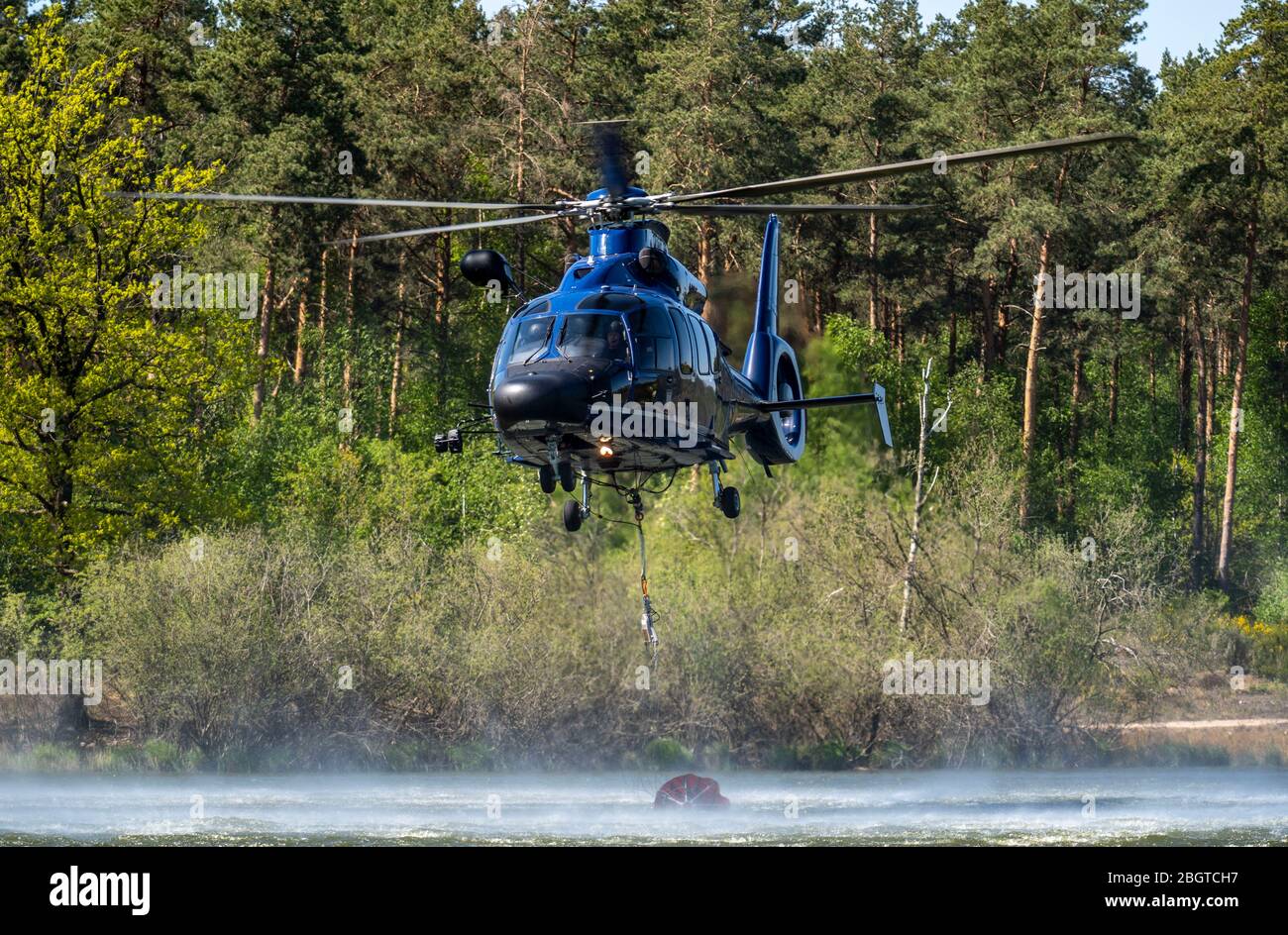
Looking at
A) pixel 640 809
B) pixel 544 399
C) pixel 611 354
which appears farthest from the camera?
pixel 640 809

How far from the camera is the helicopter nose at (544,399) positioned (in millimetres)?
17969

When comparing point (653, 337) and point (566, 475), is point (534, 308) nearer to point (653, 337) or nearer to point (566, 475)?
point (653, 337)

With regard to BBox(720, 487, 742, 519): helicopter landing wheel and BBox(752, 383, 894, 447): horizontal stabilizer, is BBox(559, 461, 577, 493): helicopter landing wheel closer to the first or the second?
BBox(720, 487, 742, 519): helicopter landing wheel

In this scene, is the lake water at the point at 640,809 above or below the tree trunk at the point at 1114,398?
below

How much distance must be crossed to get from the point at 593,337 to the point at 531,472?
2583 centimetres

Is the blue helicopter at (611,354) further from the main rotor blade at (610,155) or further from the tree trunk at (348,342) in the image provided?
the tree trunk at (348,342)

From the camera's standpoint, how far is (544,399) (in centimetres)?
1795

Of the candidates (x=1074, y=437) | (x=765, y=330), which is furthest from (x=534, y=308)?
(x=1074, y=437)

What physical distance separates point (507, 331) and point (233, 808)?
17.5 meters

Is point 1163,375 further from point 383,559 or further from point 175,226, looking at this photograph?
point 175,226

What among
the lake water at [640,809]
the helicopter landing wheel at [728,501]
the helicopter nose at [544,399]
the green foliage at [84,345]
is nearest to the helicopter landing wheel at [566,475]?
the helicopter nose at [544,399]

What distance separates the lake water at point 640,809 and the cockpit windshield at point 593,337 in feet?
45.3

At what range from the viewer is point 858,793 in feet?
120
